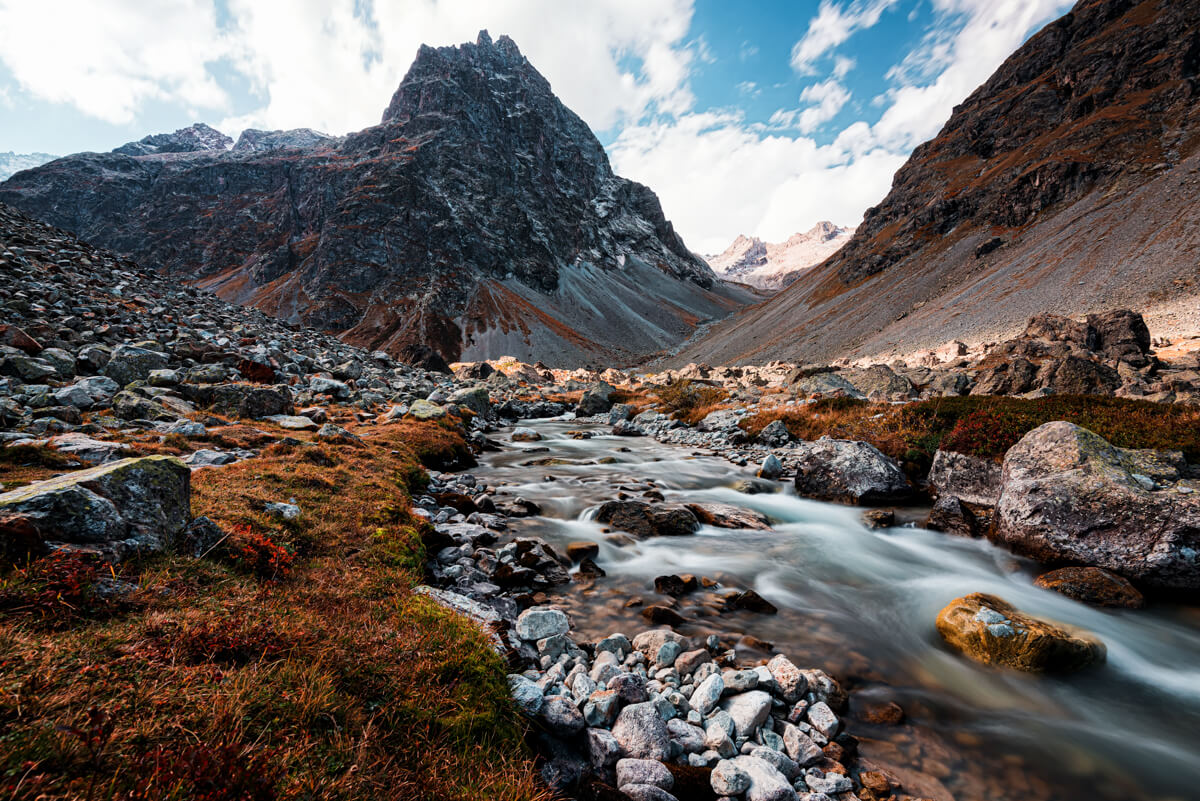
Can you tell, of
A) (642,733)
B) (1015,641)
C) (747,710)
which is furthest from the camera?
(1015,641)

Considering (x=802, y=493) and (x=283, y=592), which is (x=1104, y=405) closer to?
(x=802, y=493)

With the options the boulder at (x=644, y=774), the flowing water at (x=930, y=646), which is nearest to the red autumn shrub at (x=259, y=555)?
the flowing water at (x=930, y=646)

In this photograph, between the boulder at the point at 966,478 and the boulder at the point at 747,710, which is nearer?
the boulder at the point at 747,710

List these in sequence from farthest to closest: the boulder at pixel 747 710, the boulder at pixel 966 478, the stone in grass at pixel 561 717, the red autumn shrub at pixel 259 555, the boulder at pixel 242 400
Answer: the boulder at pixel 242 400 → the boulder at pixel 966 478 → the red autumn shrub at pixel 259 555 → the boulder at pixel 747 710 → the stone in grass at pixel 561 717

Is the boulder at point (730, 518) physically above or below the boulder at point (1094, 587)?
below

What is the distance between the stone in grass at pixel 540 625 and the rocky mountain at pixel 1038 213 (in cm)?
6269

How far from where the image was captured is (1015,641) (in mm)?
7320

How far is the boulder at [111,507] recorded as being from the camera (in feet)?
16.0

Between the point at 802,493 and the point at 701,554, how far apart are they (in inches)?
260

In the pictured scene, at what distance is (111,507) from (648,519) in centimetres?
1113

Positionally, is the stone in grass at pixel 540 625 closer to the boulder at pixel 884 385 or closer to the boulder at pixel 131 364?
the boulder at pixel 131 364

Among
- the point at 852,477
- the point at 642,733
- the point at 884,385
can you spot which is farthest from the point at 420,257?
the point at 642,733

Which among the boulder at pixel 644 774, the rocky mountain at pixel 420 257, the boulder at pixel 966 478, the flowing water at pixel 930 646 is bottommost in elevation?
the flowing water at pixel 930 646

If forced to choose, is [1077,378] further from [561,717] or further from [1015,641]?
[561,717]
